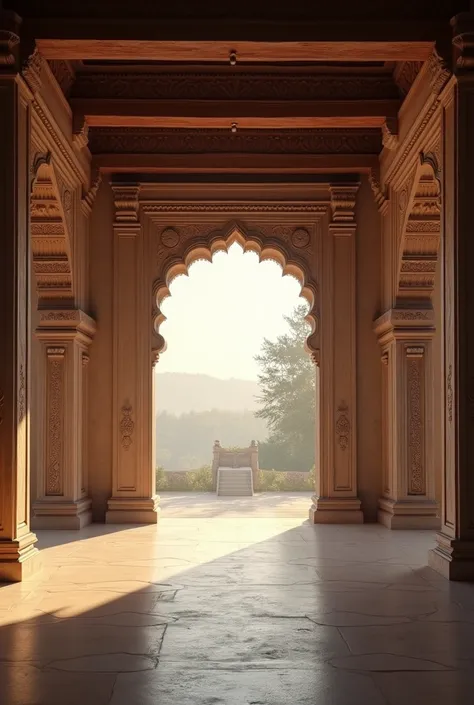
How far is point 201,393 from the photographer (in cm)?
6206

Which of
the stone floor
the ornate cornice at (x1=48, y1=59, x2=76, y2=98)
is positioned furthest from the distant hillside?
the stone floor

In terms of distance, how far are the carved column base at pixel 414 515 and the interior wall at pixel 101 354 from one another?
3.65m

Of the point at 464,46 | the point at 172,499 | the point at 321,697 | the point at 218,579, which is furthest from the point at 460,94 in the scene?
the point at 172,499

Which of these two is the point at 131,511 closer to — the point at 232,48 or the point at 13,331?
the point at 13,331

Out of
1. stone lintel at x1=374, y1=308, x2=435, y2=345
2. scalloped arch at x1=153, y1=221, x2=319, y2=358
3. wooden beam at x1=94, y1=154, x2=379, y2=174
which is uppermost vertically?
wooden beam at x1=94, y1=154, x2=379, y2=174

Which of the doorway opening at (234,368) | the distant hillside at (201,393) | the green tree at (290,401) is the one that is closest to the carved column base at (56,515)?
the green tree at (290,401)

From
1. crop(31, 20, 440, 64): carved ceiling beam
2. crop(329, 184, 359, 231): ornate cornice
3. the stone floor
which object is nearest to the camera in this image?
the stone floor

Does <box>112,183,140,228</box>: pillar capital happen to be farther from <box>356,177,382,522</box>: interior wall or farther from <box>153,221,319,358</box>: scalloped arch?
<box>356,177,382,522</box>: interior wall

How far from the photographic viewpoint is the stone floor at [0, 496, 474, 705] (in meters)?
Answer: 4.05

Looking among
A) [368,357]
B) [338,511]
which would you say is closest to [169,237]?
[368,357]

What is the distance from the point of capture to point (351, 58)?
8.18 m

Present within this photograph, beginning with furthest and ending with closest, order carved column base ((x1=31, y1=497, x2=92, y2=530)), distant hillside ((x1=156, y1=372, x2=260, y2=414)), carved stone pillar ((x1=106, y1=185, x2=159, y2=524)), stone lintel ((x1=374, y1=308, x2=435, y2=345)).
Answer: distant hillside ((x1=156, y1=372, x2=260, y2=414)) → carved stone pillar ((x1=106, y1=185, x2=159, y2=524)) → stone lintel ((x1=374, y1=308, x2=435, y2=345)) → carved column base ((x1=31, y1=497, x2=92, y2=530))

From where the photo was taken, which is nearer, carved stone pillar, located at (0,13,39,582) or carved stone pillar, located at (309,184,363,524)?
carved stone pillar, located at (0,13,39,582)

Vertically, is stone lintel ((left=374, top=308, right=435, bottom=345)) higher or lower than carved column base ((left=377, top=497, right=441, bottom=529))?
higher
